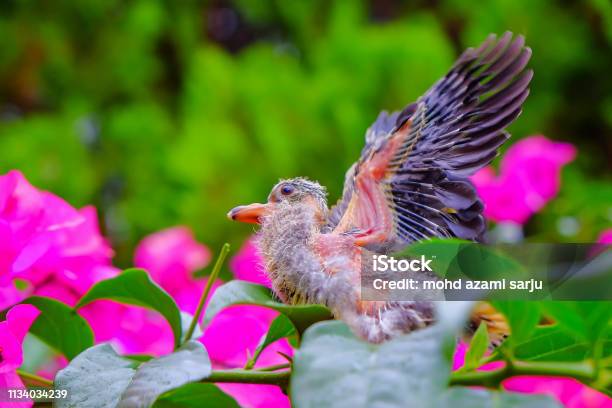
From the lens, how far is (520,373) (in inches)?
9.0

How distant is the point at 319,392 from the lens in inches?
7.9

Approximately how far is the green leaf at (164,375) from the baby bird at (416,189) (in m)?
0.06

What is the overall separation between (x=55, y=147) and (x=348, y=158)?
87 centimetres

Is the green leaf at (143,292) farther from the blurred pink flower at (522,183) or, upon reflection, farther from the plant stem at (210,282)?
the blurred pink flower at (522,183)

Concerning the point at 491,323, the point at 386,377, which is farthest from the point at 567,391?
the point at 386,377

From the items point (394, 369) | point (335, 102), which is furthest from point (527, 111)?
point (394, 369)

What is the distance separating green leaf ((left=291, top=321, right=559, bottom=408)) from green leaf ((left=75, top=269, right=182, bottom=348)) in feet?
0.35

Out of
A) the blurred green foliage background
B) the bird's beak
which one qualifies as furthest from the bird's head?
the blurred green foliage background

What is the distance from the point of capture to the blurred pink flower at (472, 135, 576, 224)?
2.60ft

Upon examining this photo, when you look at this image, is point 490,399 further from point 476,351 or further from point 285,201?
point 285,201

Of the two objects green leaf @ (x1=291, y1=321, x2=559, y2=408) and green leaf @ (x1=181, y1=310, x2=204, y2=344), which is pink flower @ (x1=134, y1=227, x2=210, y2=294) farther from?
green leaf @ (x1=291, y1=321, x2=559, y2=408)

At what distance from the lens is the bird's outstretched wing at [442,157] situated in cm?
31

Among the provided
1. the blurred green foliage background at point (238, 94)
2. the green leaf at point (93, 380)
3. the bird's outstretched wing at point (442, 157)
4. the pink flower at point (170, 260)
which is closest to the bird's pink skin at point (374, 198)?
the bird's outstretched wing at point (442, 157)

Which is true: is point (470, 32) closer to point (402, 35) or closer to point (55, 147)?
point (402, 35)
